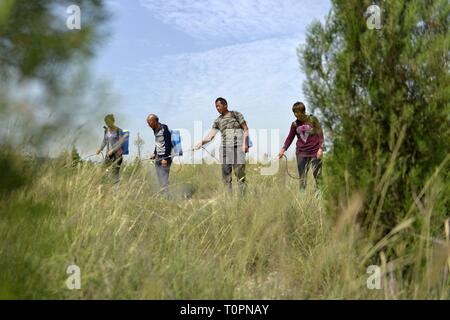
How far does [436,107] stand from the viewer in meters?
3.57

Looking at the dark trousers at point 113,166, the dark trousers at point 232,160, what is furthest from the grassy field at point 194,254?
the dark trousers at point 232,160

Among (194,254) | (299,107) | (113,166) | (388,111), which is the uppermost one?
(299,107)

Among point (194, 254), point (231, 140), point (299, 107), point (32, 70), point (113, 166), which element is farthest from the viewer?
point (231, 140)

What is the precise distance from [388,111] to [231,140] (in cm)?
414

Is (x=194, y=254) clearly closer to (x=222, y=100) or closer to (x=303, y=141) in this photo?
(x=303, y=141)

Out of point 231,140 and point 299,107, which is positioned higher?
point 299,107

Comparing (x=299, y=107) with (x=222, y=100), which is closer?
(x=299, y=107)

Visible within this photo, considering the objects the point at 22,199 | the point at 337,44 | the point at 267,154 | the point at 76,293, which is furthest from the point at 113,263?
the point at 267,154

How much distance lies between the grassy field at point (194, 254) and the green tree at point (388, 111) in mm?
246

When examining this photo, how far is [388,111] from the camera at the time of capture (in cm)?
349

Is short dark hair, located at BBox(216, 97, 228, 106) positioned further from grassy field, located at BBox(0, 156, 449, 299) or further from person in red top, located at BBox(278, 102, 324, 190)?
grassy field, located at BBox(0, 156, 449, 299)

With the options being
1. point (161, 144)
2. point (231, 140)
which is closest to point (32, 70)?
point (231, 140)

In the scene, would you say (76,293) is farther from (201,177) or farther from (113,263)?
(201,177)
